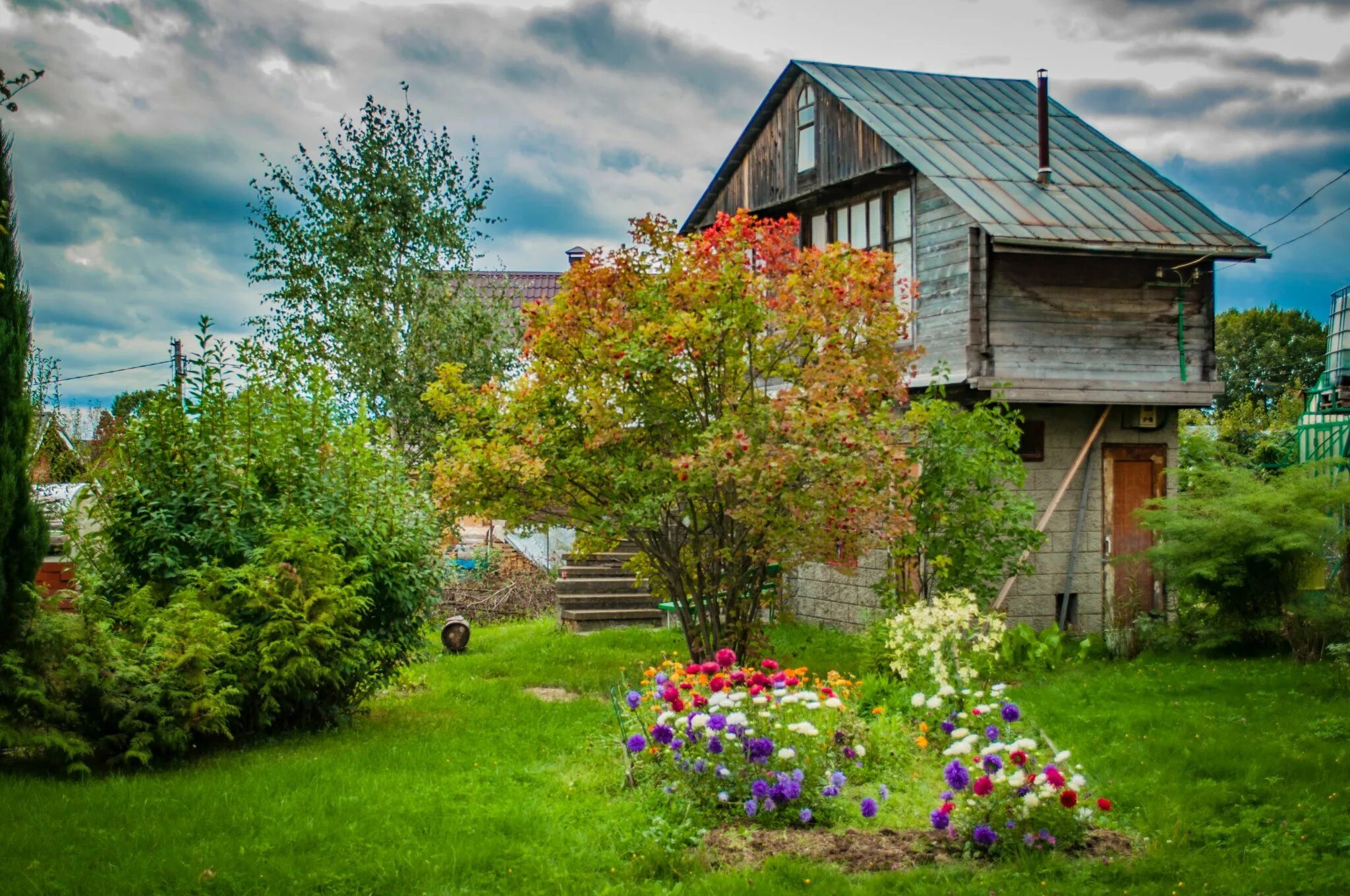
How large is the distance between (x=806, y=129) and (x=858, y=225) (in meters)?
1.79

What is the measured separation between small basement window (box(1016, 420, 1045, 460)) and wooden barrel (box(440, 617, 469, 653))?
7292 mm

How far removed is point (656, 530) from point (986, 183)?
6763mm

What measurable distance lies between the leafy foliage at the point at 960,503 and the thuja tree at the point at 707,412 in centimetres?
87

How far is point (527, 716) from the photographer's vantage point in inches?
364

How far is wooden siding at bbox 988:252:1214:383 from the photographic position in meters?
13.3

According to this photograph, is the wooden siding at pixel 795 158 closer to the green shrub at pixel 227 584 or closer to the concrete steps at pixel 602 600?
the concrete steps at pixel 602 600

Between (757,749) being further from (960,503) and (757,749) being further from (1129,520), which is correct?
(1129,520)

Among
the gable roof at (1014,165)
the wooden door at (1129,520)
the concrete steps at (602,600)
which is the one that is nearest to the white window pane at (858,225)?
the gable roof at (1014,165)

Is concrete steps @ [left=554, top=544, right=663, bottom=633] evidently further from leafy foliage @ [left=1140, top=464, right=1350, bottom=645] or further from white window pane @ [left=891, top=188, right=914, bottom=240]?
leafy foliage @ [left=1140, top=464, right=1350, bottom=645]

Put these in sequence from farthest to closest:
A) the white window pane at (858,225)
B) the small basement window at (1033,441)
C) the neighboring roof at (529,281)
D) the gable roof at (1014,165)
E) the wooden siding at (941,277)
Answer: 1. the neighboring roof at (529,281)
2. the white window pane at (858,225)
3. the small basement window at (1033,441)
4. the gable roof at (1014,165)
5. the wooden siding at (941,277)

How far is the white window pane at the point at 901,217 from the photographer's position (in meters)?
14.2

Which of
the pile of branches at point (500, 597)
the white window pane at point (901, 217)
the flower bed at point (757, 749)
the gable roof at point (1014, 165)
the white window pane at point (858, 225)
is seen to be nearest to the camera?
the flower bed at point (757, 749)

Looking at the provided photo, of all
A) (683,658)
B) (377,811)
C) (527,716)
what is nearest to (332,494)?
(527,716)

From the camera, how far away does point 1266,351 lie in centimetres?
3812
